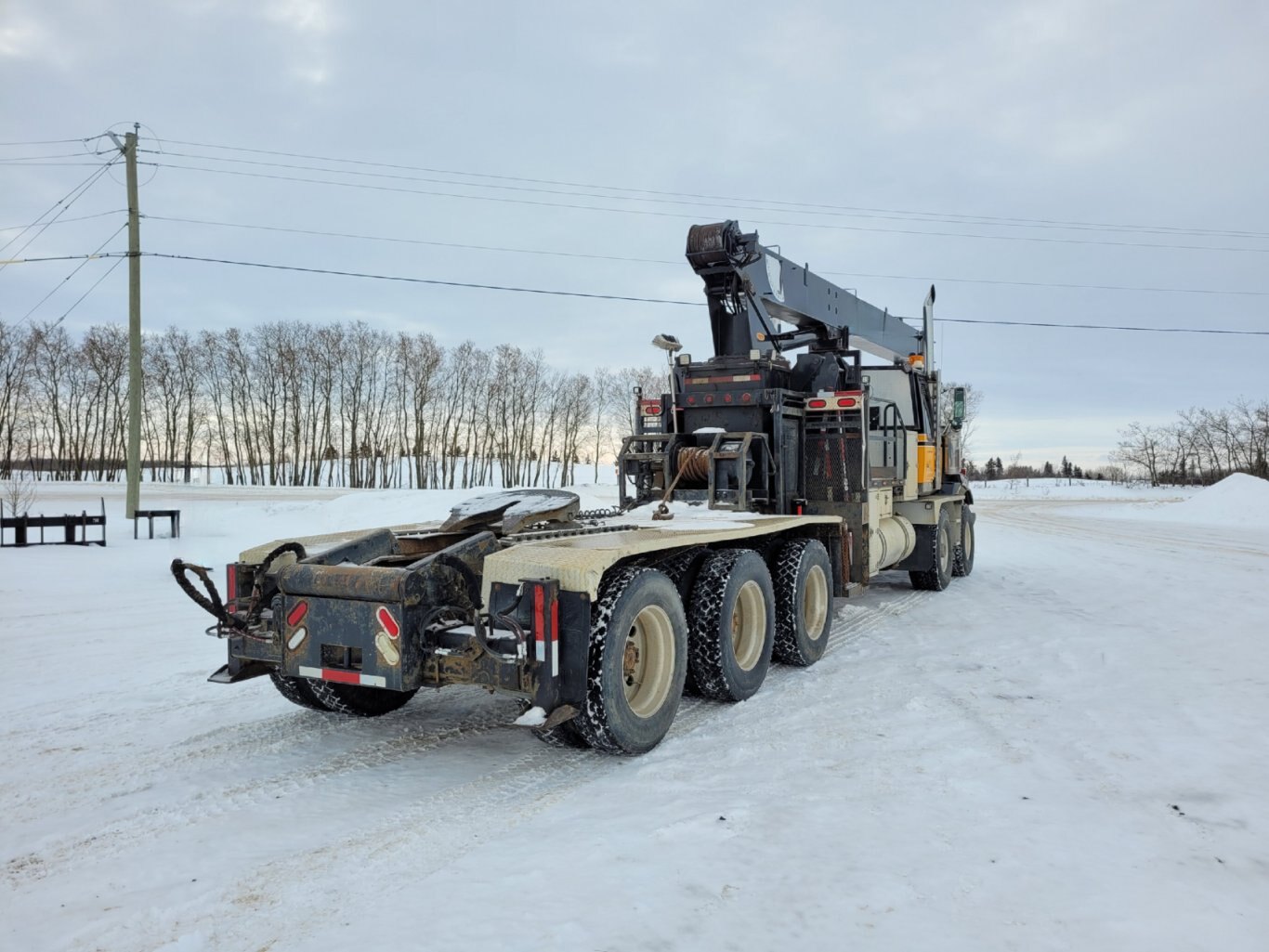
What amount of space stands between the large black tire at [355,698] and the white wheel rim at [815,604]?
3.47 metres

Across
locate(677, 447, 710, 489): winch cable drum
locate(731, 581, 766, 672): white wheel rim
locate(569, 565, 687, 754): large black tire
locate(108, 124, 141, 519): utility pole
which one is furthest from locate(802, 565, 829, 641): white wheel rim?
locate(108, 124, 141, 519): utility pole

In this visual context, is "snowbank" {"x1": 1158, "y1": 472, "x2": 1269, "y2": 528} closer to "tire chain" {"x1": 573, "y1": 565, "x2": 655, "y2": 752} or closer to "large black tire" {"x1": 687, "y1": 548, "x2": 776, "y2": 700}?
"large black tire" {"x1": 687, "y1": 548, "x2": 776, "y2": 700}

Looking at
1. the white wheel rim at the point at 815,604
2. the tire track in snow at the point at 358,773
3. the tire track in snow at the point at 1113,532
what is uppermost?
the white wheel rim at the point at 815,604

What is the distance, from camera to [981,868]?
136 inches

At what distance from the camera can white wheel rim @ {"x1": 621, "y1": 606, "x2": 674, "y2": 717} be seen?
510 cm

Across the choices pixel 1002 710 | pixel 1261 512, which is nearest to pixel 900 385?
pixel 1002 710

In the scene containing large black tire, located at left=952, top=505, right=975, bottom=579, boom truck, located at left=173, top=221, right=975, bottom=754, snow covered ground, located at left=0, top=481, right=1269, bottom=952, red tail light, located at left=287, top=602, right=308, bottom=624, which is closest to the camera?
snow covered ground, located at left=0, top=481, right=1269, bottom=952

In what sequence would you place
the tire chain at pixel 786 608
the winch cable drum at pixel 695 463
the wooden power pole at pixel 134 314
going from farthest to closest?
the wooden power pole at pixel 134 314
the winch cable drum at pixel 695 463
the tire chain at pixel 786 608

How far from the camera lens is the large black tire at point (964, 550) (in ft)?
42.4

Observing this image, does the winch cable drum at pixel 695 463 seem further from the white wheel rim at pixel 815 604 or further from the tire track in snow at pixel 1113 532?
the tire track in snow at pixel 1113 532

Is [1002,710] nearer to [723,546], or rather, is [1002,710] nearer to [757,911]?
[723,546]

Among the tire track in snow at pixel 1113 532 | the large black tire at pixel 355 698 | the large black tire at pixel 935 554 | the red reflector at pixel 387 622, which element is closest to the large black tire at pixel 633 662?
the red reflector at pixel 387 622

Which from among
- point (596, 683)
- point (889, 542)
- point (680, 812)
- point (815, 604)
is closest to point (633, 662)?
point (596, 683)

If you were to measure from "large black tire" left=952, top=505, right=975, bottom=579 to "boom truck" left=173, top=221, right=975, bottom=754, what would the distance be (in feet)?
6.12
